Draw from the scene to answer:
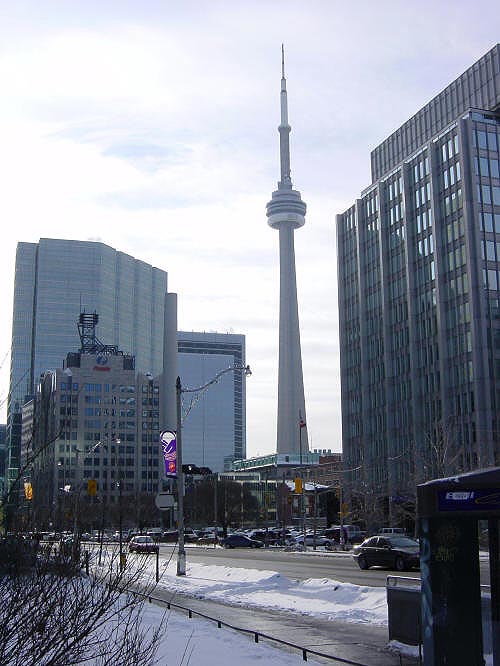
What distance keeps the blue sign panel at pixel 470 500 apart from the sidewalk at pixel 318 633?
3.87 meters

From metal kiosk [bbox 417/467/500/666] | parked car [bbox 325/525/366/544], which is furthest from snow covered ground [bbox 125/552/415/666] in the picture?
parked car [bbox 325/525/366/544]

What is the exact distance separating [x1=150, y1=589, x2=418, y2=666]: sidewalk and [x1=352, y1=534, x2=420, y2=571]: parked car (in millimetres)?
13760

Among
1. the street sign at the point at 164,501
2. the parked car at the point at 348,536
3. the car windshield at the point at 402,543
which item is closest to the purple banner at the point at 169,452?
the street sign at the point at 164,501

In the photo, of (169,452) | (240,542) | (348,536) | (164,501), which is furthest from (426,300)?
(164,501)

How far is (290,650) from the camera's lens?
16.0 m

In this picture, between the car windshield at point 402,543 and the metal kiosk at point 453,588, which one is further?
the car windshield at point 402,543

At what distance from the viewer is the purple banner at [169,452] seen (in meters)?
37.3

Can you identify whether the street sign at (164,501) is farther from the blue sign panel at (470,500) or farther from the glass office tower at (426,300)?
the glass office tower at (426,300)

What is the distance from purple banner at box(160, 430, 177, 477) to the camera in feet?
122

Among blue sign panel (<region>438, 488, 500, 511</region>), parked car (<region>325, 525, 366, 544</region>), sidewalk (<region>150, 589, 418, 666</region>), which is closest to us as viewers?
blue sign panel (<region>438, 488, 500, 511</region>)

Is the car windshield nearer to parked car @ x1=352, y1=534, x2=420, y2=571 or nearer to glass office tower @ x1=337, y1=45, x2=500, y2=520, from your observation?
parked car @ x1=352, y1=534, x2=420, y2=571

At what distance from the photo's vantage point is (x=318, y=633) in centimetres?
1839

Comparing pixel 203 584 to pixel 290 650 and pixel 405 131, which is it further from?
pixel 405 131

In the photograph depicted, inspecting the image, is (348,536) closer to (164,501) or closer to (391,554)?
(391,554)
